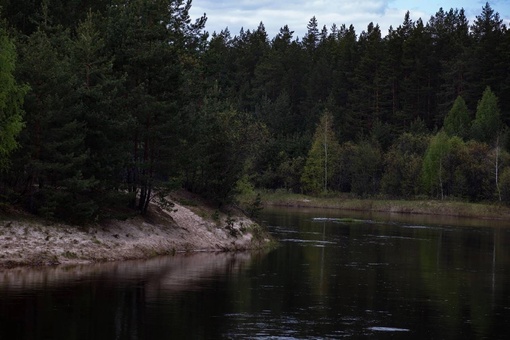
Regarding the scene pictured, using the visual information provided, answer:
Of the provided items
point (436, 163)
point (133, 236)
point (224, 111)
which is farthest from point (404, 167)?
point (133, 236)

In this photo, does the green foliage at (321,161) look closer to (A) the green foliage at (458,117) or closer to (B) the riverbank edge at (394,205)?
(B) the riverbank edge at (394,205)

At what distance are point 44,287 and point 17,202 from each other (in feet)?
38.8

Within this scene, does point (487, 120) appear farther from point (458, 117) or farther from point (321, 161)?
point (321, 161)

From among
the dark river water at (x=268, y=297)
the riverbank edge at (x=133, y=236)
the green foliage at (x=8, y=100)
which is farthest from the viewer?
the riverbank edge at (x=133, y=236)

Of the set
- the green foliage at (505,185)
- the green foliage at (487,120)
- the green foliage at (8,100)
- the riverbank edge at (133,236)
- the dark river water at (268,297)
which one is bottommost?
the dark river water at (268,297)

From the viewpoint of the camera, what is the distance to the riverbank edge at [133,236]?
3781cm

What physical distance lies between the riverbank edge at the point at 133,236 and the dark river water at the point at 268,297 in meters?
1.59

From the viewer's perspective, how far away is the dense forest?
1622 inches

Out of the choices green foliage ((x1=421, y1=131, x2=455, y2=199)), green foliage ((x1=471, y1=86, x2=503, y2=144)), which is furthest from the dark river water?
green foliage ((x1=471, y1=86, x2=503, y2=144))

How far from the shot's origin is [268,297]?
1292 inches

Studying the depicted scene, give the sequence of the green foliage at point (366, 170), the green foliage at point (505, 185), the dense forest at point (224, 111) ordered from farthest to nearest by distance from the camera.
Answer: the green foliage at point (366, 170) < the green foliage at point (505, 185) < the dense forest at point (224, 111)

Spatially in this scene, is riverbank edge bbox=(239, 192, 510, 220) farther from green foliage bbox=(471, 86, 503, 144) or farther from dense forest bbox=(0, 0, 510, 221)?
green foliage bbox=(471, 86, 503, 144)

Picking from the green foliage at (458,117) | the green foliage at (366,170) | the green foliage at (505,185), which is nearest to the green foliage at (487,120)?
the green foliage at (458,117)

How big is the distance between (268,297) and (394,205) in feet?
294
